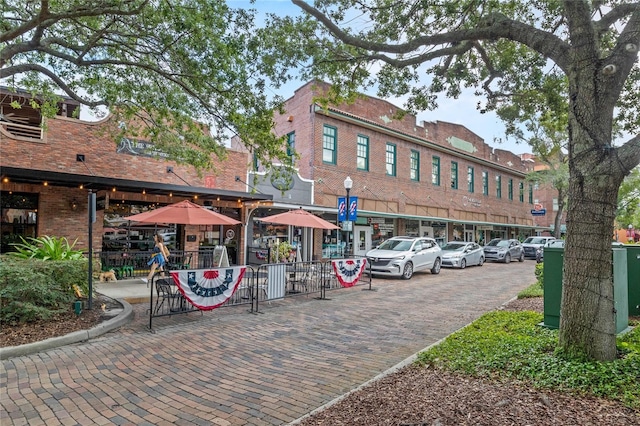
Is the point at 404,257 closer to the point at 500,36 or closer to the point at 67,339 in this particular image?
the point at 500,36

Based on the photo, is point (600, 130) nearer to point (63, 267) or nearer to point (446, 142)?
point (63, 267)

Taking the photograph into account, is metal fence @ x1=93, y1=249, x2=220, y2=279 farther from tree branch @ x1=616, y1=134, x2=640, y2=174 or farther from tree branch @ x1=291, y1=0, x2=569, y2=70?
tree branch @ x1=616, y1=134, x2=640, y2=174

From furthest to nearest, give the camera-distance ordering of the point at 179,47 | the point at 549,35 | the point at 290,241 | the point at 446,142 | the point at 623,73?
1. the point at 446,142
2. the point at 290,241
3. the point at 179,47
4. the point at 549,35
5. the point at 623,73

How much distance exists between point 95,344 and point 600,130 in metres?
7.70

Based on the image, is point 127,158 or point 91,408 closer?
point 91,408

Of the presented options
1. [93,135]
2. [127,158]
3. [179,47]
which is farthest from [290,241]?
[179,47]

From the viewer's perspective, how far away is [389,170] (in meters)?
23.2

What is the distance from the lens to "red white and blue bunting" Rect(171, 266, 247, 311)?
7.10 m

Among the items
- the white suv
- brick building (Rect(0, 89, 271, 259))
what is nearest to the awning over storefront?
brick building (Rect(0, 89, 271, 259))

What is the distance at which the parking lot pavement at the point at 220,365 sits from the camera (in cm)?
382

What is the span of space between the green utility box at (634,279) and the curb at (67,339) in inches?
398

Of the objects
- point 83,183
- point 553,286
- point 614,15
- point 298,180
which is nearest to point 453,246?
point 298,180

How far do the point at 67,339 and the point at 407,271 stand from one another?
1202 centimetres

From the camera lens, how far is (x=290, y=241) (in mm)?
18172
